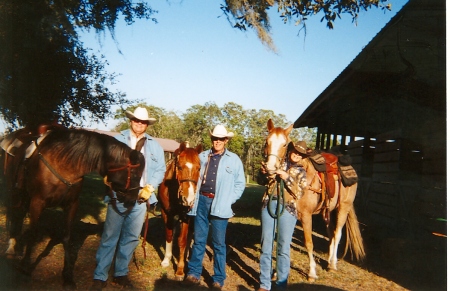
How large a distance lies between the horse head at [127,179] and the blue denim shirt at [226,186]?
939mm

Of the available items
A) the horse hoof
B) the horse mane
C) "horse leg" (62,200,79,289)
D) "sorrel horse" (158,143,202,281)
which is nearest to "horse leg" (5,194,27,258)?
the horse hoof

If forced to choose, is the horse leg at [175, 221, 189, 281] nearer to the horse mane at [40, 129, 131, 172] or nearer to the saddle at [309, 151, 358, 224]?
the horse mane at [40, 129, 131, 172]

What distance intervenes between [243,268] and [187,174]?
2.21 meters

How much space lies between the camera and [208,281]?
4.46m

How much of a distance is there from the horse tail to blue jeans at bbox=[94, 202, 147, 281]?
4214 millimetres

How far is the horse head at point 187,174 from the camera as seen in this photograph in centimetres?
400

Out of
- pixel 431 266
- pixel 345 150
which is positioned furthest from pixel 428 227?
pixel 345 150

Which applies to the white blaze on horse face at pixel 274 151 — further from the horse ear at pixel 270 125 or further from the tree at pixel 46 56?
the tree at pixel 46 56

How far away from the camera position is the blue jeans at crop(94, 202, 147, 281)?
355cm

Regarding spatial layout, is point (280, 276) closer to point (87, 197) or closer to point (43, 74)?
point (43, 74)

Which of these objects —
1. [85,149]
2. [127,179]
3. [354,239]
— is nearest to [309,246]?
[354,239]

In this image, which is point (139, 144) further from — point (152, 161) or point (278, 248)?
point (278, 248)

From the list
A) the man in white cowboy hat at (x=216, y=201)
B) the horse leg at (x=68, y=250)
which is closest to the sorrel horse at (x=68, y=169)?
the horse leg at (x=68, y=250)

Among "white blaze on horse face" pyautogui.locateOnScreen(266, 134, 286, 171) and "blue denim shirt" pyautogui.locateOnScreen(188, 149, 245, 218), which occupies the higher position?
"white blaze on horse face" pyautogui.locateOnScreen(266, 134, 286, 171)
